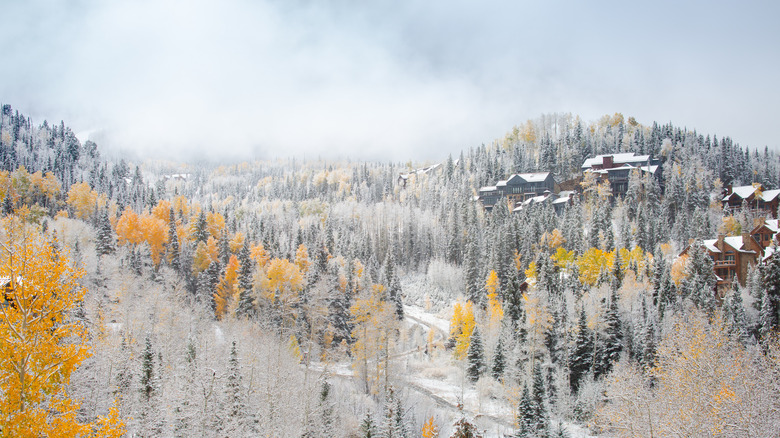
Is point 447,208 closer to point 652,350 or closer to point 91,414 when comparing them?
point 652,350

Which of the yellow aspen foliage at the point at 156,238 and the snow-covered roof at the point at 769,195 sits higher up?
the snow-covered roof at the point at 769,195

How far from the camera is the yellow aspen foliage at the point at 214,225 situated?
268ft

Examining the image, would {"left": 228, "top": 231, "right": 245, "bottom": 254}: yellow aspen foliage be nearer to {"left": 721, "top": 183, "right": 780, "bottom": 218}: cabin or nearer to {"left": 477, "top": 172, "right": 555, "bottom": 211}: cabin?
{"left": 477, "top": 172, "right": 555, "bottom": 211}: cabin

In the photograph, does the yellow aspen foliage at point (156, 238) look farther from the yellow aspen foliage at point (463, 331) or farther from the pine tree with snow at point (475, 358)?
the pine tree with snow at point (475, 358)

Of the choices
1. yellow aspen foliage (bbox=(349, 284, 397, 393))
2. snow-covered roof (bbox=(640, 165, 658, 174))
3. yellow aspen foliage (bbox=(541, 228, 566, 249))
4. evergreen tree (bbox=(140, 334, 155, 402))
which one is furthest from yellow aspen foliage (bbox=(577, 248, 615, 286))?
evergreen tree (bbox=(140, 334, 155, 402))

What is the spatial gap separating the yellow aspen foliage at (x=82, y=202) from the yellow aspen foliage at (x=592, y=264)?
99685 mm

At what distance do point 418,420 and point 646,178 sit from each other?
95.1 m

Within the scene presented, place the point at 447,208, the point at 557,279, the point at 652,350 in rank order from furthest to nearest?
1. the point at 447,208
2. the point at 557,279
3. the point at 652,350

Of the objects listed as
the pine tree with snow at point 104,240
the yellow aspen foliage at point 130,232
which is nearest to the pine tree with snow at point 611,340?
the pine tree with snow at point 104,240

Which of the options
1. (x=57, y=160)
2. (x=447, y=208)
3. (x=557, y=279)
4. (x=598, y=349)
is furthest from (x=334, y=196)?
(x=598, y=349)

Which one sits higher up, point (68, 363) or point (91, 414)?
point (68, 363)

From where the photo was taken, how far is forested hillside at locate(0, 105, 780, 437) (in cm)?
2842

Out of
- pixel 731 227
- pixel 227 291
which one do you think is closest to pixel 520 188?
pixel 731 227

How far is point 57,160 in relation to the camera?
160 meters
